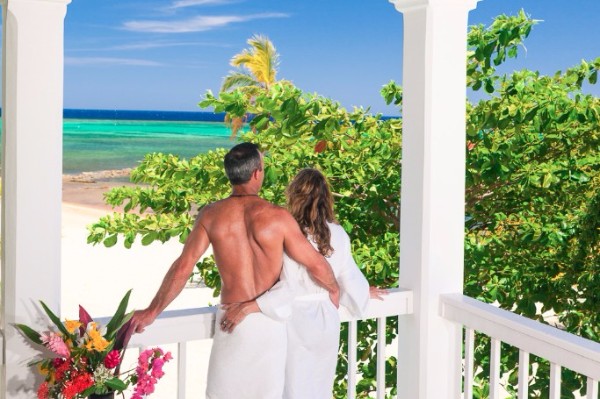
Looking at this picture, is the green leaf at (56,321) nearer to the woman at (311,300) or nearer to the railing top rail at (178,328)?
the railing top rail at (178,328)

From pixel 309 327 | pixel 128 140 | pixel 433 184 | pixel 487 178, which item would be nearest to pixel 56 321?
pixel 309 327

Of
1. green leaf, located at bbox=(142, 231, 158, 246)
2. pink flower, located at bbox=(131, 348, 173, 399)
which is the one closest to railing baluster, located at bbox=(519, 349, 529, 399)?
pink flower, located at bbox=(131, 348, 173, 399)

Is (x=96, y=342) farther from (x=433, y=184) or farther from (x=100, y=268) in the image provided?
(x=100, y=268)

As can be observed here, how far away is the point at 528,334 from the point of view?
2551 millimetres

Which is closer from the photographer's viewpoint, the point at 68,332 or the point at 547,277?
the point at 68,332

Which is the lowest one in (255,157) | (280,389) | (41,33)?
(280,389)

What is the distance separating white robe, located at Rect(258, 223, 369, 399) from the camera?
262 cm

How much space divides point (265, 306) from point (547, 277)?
2762 millimetres

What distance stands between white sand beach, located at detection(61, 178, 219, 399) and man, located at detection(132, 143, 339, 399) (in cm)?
1338

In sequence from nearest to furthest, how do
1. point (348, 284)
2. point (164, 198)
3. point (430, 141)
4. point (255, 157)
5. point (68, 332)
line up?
point (68, 332), point (255, 157), point (348, 284), point (430, 141), point (164, 198)

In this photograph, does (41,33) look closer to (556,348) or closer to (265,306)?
(265,306)

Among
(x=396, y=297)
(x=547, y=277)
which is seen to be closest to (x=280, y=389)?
(x=396, y=297)

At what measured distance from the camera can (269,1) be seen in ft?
76.5

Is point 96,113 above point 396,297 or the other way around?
above
